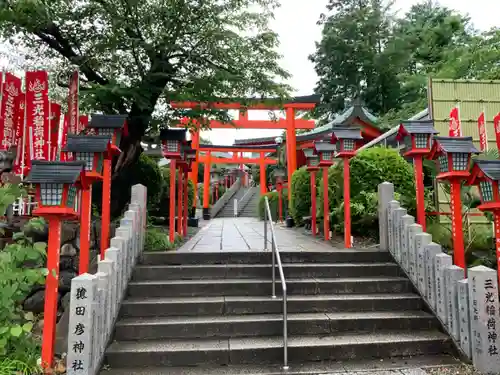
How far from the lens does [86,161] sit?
15.9 feet

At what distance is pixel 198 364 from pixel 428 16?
89.5ft

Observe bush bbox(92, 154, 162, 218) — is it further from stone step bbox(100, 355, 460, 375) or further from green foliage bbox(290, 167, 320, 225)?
stone step bbox(100, 355, 460, 375)

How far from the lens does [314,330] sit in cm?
427

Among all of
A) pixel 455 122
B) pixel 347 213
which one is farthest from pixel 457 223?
pixel 455 122

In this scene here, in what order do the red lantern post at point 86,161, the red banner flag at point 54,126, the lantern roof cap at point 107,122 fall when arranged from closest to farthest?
the red lantern post at point 86,161 < the lantern roof cap at point 107,122 < the red banner flag at point 54,126

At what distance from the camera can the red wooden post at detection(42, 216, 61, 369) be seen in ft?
12.0

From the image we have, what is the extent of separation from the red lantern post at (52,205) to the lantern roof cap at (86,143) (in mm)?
1030

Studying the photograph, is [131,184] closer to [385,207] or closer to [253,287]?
[253,287]

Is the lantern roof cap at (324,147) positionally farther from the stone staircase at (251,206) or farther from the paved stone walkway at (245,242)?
the stone staircase at (251,206)

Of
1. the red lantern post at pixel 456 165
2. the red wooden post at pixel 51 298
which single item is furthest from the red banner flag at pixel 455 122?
the red wooden post at pixel 51 298

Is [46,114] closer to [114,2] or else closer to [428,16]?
[114,2]

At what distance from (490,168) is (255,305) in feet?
10.6

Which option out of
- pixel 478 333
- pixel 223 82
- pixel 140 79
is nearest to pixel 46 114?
pixel 140 79

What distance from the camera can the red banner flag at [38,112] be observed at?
22.4 feet
